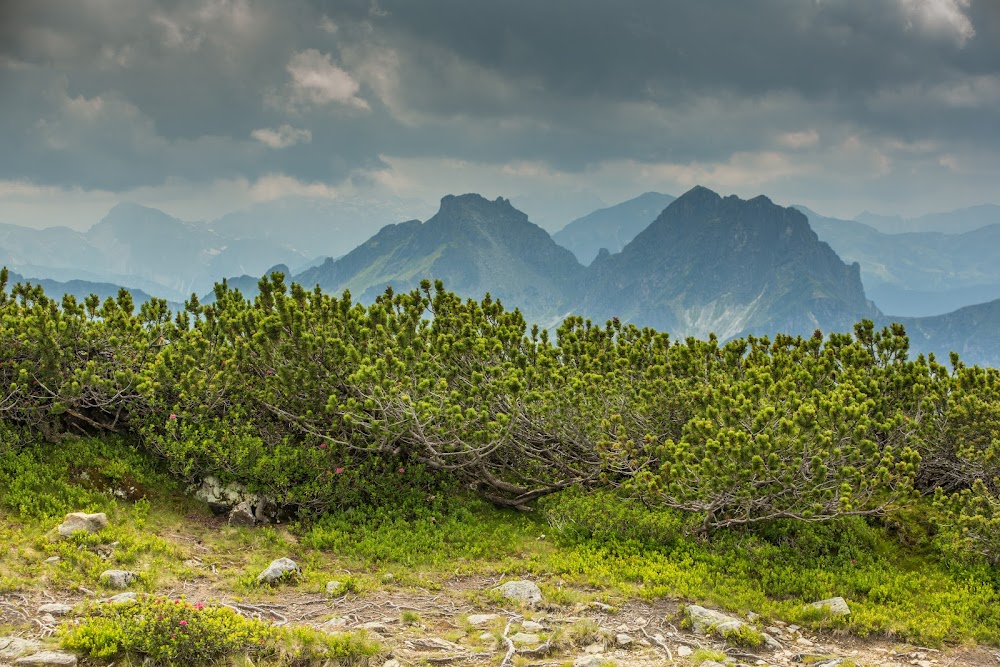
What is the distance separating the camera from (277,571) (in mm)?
11914

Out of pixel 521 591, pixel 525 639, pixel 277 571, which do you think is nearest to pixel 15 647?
pixel 277 571

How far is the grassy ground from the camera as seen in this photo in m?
11.3

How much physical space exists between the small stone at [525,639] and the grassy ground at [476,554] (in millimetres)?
1755

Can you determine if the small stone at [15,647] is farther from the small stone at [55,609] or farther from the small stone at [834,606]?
the small stone at [834,606]

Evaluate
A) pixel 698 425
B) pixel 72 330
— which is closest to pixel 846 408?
pixel 698 425

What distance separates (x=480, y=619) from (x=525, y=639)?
4.00 feet

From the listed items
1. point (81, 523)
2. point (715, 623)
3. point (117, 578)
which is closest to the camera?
point (715, 623)

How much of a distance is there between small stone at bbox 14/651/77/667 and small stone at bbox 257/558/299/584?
3905mm

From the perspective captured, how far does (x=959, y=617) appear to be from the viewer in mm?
11102

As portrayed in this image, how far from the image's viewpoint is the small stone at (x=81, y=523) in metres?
12.1

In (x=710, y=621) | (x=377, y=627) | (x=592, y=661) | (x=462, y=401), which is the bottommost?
(x=377, y=627)

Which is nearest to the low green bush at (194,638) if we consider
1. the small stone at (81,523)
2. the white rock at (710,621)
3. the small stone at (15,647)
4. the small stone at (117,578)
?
the small stone at (15,647)

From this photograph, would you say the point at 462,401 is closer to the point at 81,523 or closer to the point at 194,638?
the point at 81,523

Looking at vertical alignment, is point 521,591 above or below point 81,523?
below
